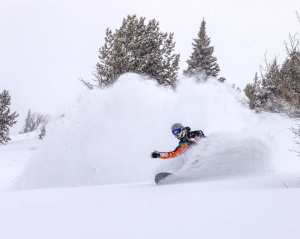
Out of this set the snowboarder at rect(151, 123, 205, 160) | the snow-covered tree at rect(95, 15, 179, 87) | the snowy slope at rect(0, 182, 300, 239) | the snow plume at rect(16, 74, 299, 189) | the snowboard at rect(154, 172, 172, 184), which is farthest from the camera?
the snow-covered tree at rect(95, 15, 179, 87)

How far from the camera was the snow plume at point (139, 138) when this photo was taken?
32.8 feet

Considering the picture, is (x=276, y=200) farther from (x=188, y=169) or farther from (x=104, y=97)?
(x=104, y=97)

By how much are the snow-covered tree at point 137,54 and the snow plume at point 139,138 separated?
23.6ft

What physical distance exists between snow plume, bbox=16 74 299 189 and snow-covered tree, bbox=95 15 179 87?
7193 millimetres

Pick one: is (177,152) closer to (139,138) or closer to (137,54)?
(139,138)

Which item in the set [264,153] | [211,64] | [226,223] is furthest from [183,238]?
[211,64]

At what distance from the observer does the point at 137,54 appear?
81.1 feet

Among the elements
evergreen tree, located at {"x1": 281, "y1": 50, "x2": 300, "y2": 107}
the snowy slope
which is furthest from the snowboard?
evergreen tree, located at {"x1": 281, "y1": 50, "x2": 300, "y2": 107}

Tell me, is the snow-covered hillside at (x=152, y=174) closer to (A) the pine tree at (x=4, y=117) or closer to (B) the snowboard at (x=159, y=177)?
(B) the snowboard at (x=159, y=177)

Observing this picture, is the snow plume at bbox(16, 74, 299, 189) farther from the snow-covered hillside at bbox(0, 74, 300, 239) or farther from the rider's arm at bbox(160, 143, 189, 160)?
the rider's arm at bbox(160, 143, 189, 160)

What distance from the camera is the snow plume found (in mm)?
9984

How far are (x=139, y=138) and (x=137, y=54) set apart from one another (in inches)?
457

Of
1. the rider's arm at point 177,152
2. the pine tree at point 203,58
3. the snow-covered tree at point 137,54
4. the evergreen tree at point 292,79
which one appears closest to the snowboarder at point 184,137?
the rider's arm at point 177,152

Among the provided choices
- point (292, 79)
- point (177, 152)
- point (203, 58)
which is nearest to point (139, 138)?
point (177, 152)
